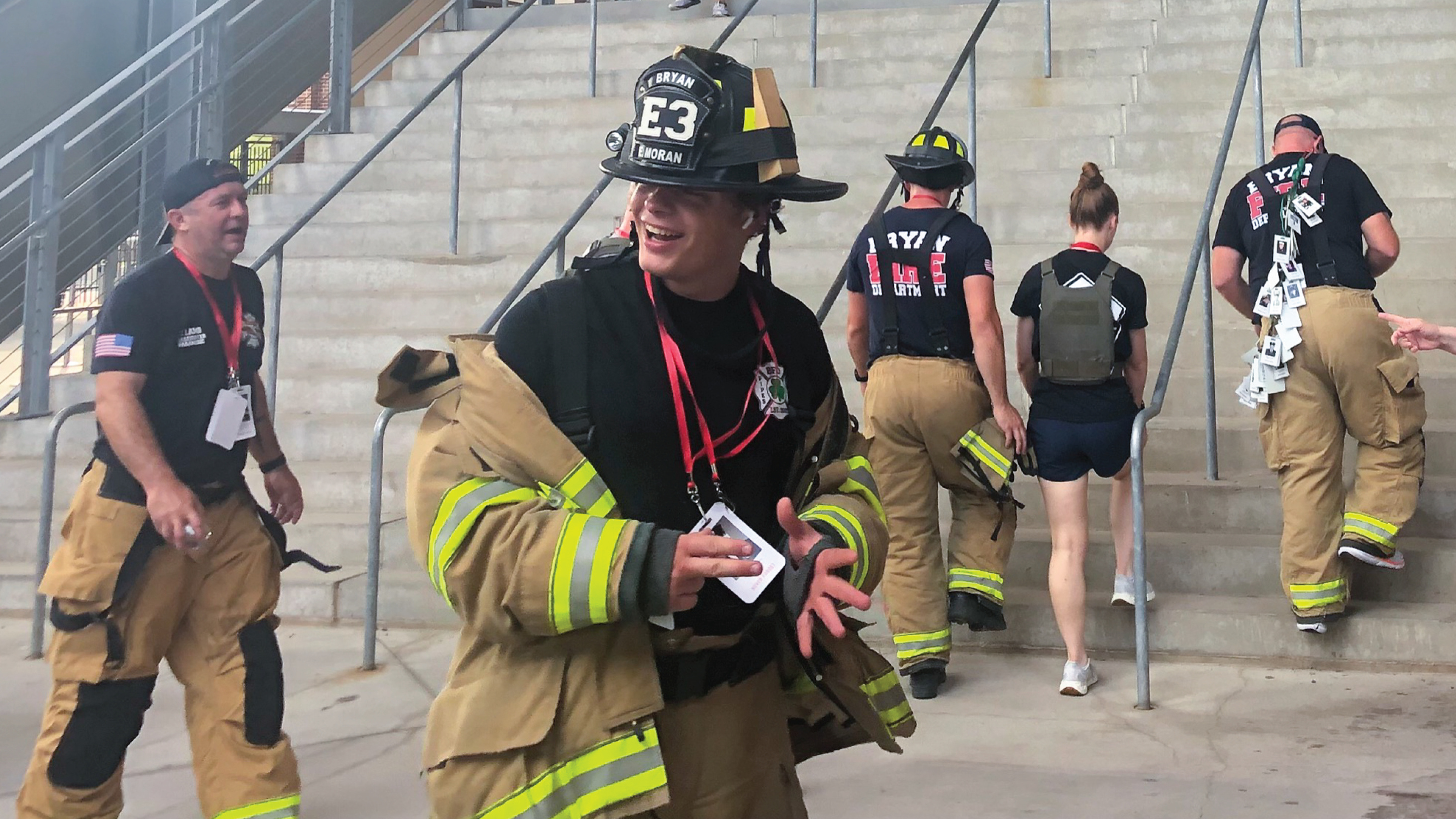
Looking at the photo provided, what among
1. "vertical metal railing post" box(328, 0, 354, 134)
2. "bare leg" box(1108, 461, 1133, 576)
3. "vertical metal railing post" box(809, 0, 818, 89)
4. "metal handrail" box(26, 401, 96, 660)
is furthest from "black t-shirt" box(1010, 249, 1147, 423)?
"vertical metal railing post" box(328, 0, 354, 134)

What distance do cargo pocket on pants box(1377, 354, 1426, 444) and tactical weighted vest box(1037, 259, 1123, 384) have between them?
0.94m

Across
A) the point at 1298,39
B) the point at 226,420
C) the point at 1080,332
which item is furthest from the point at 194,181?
the point at 1298,39

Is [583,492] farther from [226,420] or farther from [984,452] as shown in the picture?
[984,452]

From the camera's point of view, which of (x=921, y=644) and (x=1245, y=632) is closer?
(x=921, y=644)

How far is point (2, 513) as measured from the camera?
649 centimetres

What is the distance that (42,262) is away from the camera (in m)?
6.88

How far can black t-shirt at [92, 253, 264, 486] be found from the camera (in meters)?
3.18

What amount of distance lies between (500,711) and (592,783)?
15cm

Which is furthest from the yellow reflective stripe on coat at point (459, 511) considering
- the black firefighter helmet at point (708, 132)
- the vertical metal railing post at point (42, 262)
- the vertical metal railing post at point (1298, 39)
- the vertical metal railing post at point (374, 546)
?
the vertical metal railing post at point (1298, 39)

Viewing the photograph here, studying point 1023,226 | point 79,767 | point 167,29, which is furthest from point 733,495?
point 167,29

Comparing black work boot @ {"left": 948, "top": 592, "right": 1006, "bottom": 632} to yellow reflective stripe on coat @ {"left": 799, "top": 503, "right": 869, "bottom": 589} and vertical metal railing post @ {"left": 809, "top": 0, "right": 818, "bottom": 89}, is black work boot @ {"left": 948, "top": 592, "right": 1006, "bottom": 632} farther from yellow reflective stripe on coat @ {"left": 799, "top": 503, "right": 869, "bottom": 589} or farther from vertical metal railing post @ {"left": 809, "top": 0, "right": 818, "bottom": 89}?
vertical metal railing post @ {"left": 809, "top": 0, "right": 818, "bottom": 89}

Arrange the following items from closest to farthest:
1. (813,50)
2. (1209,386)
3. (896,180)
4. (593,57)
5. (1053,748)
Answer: (1053,748)
(1209,386)
(896,180)
(813,50)
(593,57)

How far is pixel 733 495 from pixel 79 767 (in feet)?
6.43

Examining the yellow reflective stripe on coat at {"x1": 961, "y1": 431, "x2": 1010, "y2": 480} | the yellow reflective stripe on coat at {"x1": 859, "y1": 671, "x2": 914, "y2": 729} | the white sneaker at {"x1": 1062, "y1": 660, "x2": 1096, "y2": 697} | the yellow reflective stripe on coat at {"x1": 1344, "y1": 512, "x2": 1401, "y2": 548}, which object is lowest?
the white sneaker at {"x1": 1062, "y1": 660, "x2": 1096, "y2": 697}
